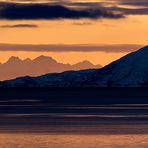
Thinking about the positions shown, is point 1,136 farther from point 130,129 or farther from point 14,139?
point 130,129

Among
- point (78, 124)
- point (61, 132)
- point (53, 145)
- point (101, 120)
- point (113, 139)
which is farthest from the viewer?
point (101, 120)

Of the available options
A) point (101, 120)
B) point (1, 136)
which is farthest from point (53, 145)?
point (101, 120)

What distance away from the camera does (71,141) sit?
75375mm

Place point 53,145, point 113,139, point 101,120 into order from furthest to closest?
point 101,120, point 113,139, point 53,145

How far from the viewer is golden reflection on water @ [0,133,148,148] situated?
235 feet

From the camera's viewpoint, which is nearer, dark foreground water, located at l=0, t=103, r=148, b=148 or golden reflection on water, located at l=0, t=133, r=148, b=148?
golden reflection on water, located at l=0, t=133, r=148, b=148

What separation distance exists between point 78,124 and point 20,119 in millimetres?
12545

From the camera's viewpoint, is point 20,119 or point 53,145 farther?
point 20,119

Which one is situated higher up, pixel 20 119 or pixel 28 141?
pixel 20 119

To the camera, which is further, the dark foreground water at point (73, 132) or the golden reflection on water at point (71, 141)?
the dark foreground water at point (73, 132)

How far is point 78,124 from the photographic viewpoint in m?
96.9

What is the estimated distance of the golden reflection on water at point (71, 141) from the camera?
71.7 m

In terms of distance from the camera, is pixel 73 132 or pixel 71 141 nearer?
pixel 71 141

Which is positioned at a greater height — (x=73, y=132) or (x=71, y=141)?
(x=73, y=132)
